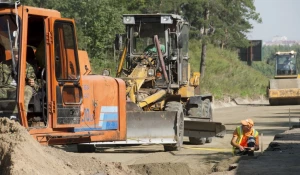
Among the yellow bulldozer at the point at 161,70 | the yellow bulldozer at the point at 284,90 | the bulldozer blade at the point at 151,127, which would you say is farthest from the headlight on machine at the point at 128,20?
the yellow bulldozer at the point at 284,90

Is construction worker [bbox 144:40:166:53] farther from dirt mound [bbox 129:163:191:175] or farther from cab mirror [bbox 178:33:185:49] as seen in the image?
dirt mound [bbox 129:163:191:175]

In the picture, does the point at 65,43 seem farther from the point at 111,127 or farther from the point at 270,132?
the point at 270,132

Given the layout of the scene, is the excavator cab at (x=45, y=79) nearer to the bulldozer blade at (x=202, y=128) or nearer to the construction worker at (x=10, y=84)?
the construction worker at (x=10, y=84)

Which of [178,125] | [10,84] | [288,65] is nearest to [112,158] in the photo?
[178,125]

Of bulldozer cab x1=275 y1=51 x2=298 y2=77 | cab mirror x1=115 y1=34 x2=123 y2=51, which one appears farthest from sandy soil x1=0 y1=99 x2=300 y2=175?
bulldozer cab x1=275 y1=51 x2=298 y2=77

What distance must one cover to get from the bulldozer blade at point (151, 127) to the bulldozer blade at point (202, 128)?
141 cm

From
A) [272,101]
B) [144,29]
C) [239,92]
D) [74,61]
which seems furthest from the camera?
[239,92]

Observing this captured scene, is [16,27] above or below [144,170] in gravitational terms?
Answer: above

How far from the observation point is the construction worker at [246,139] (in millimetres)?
16422

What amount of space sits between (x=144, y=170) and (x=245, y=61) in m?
68.8

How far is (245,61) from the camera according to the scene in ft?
273

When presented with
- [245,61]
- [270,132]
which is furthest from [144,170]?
[245,61]

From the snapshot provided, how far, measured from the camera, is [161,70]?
2064cm

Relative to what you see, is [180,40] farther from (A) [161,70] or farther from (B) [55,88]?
(B) [55,88]
